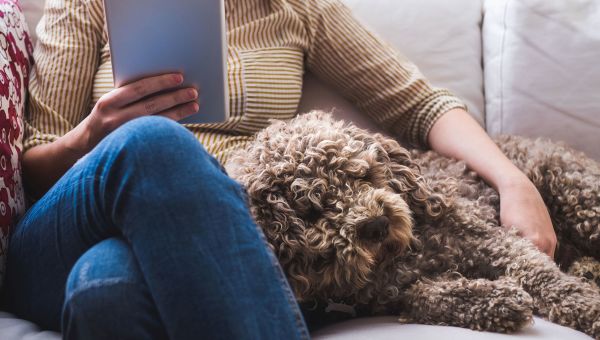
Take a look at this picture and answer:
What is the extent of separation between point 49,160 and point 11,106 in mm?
178

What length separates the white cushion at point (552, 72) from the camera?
209 cm

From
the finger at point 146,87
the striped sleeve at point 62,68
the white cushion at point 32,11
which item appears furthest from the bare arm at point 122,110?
the white cushion at point 32,11

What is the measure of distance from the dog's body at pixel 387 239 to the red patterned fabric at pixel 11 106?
0.53 metres

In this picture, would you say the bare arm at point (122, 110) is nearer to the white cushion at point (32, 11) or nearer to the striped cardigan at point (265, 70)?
the striped cardigan at point (265, 70)

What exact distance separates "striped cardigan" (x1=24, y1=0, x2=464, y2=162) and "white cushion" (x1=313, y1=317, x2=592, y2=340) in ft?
2.21

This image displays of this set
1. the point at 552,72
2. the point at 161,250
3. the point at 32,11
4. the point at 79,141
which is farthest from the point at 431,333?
the point at 32,11

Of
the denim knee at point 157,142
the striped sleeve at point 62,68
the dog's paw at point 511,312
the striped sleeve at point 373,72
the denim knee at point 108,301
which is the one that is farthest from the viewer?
the striped sleeve at point 373,72

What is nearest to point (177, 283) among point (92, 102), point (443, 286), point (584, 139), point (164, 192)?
point (164, 192)

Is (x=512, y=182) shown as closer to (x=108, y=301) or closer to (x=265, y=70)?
(x=265, y=70)

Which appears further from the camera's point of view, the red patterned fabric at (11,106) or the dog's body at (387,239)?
the red patterned fabric at (11,106)

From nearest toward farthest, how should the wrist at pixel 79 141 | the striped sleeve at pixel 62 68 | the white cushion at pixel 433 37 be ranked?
the wrist at pixel 79 141 < the striped sleeve at pixel 62 68 < the white cushion at pixel 433 37

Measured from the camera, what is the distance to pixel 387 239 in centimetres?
144

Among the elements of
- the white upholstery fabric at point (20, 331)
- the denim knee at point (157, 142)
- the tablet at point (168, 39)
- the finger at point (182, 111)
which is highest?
the tablet at point (168, 39)

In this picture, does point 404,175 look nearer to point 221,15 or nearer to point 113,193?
point 221,15
